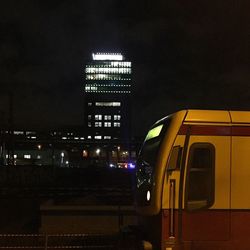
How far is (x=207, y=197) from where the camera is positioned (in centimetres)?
739

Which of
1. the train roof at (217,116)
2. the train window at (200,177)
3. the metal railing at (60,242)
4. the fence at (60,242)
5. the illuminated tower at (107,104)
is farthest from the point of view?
the illuminated tower at (107,104)

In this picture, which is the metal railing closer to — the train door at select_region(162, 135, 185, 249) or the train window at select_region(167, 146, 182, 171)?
the train door at select_region(162, 135, 185, 249)

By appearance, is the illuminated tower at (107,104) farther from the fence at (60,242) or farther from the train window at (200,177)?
the train window at (200,177)

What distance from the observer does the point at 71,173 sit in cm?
6178

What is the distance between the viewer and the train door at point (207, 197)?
7.35 m

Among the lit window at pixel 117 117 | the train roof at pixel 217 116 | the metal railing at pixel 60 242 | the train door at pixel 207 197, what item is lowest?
the metal railing at pixel 60 242

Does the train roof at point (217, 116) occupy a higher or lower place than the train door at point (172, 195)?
higher

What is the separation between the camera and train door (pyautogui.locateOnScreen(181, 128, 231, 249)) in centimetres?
735

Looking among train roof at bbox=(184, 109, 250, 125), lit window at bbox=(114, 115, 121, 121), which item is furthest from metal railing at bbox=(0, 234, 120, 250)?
lit window at bbox=(114, 115, 121, 121)

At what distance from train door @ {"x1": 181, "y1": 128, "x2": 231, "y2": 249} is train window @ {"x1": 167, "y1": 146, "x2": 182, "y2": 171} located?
0.53 feet

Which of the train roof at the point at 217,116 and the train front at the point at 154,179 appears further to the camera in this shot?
the train roof at the point at 217,116

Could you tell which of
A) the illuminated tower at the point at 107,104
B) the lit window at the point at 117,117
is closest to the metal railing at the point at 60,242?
the illuminated tower at the point at 107,104

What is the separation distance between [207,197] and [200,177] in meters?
0.31

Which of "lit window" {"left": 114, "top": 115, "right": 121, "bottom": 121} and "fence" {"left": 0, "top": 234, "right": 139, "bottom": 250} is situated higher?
"lit window" {"left": 114, "top": 115, "right": 121, "bottom": 121}
